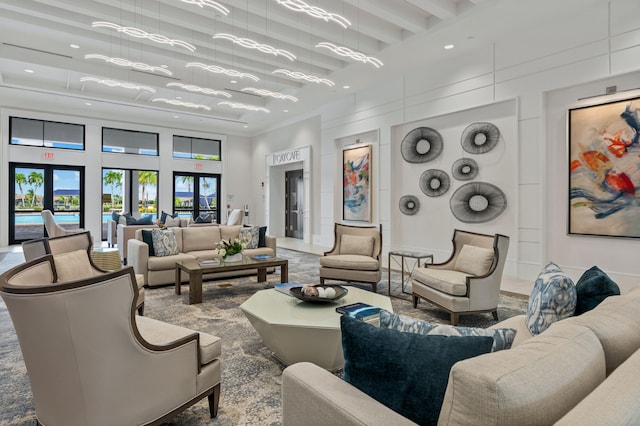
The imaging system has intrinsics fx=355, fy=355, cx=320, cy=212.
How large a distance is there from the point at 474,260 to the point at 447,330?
9.66 ft

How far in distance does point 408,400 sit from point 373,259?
156 inches

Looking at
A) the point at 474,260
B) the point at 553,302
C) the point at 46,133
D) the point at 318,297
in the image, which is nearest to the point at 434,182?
the point at 474,260

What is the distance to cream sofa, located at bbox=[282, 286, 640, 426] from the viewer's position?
774 millimetres

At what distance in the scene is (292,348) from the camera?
2584 mm

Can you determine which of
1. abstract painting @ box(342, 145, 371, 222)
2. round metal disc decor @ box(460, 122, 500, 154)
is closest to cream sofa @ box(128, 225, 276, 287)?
abstract painting @ box(342, 145, 371, 222)

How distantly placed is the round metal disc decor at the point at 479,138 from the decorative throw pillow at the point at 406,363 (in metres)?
5.71

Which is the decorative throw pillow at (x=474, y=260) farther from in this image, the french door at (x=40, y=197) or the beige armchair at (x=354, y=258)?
the french door at (x=40, y=197)

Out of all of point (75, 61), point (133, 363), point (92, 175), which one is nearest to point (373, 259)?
point (133, 363)

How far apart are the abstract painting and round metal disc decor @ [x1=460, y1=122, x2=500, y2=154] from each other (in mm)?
2342

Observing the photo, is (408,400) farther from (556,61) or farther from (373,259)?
(556,61)

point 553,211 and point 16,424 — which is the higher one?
point 553,211

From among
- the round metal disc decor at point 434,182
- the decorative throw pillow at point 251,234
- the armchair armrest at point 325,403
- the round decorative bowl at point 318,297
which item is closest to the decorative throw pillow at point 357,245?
the decorative throw pillow at point 251,234

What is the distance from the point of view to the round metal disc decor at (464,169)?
625 centimetres

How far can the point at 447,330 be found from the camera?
1.24 meters
